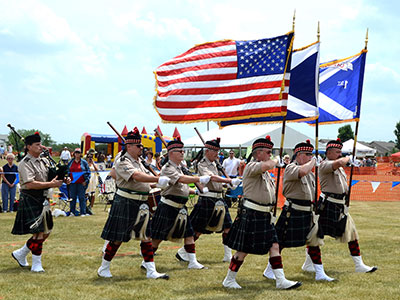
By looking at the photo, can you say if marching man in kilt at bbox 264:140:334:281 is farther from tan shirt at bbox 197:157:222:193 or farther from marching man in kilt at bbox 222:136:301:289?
tan shirt at bbox 197:157:222:193

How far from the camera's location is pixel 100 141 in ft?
119

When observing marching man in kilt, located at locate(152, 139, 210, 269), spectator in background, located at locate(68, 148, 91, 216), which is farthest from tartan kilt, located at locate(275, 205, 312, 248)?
spectator in background, located at locate(68, 148, 91, 216)

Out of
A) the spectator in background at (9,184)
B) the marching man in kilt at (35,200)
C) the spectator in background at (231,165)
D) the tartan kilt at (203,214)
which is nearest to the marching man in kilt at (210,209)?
the tartan kilt at (203,214)

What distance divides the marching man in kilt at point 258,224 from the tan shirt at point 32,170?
279 centimetres

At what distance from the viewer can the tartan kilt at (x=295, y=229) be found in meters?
6.04

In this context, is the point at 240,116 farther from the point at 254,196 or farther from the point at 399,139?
the point at 399,139

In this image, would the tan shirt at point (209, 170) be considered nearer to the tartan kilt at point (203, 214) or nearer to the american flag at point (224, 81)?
the tartan kilt at point (203, 214)

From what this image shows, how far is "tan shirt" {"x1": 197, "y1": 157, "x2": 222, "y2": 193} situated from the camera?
286 inches

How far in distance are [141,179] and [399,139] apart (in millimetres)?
86652

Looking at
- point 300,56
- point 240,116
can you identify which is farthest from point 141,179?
point 300,56

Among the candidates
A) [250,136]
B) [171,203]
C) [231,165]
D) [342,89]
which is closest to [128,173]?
[171,203]

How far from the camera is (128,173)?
5.79 meters

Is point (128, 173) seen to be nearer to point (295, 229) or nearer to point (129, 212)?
point (129, 212)

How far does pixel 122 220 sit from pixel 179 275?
114 centimetres
